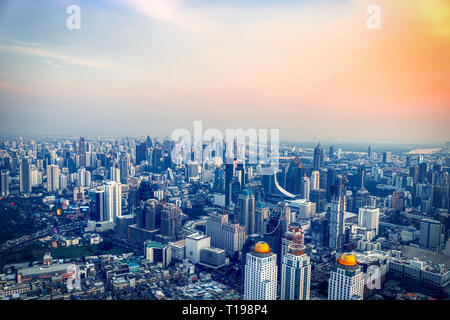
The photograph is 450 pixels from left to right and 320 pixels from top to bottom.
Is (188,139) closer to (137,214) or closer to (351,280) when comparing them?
(137,214)

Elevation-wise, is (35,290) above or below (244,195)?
below

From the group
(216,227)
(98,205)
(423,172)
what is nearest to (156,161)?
(98,205)

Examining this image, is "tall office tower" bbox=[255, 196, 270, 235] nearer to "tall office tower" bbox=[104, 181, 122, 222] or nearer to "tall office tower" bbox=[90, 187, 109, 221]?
"tall office tower" bbox=[104, 181, 122, 222]

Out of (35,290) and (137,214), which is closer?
(35,290)

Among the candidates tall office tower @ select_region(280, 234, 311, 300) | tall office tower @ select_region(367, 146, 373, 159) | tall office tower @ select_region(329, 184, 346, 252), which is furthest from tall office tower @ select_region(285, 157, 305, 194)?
tall office tower @ select_region(280, 234, 311, 300)

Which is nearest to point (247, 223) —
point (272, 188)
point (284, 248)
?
point (272, 188)

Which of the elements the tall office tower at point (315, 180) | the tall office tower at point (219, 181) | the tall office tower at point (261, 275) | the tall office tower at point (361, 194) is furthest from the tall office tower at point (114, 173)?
the tall office tower at point (361, 194)
